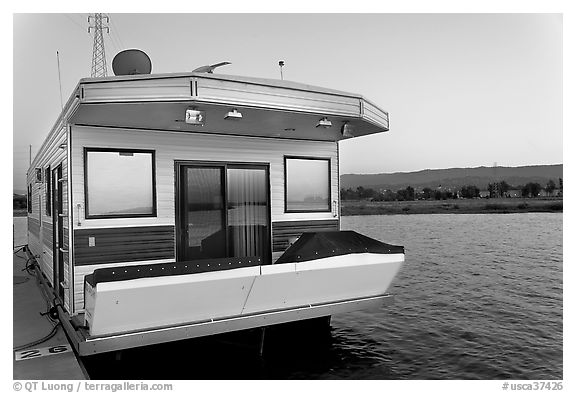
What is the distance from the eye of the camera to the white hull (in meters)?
4.09

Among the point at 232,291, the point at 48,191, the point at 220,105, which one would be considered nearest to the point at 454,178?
the point at 232,291

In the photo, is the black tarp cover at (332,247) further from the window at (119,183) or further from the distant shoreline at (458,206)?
the distant shoreline at (458,206)

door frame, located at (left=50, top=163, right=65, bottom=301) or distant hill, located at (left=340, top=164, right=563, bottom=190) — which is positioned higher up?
distant hill, located at (left=340, top=164, right=563, bottom=190)

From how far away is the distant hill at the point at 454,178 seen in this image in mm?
8969

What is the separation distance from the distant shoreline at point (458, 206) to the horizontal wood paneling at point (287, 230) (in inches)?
81.8

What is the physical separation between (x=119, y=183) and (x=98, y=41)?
196cm

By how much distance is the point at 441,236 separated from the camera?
54.5ft

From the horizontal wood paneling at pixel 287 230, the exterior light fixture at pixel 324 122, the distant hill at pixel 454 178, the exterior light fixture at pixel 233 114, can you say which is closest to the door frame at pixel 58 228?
the exterior light fixture at pixel 233 114

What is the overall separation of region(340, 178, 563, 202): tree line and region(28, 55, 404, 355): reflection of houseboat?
2.06 m

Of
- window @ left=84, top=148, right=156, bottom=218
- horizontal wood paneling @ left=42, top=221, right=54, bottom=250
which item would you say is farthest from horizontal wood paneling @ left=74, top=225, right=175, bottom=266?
horizontal wood paneling @ left=42, top=221, right=54, bottom=250

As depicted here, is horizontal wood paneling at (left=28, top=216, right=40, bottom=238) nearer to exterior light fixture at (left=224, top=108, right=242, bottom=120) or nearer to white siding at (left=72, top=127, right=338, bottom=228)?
white siding at (left=72, top=127, right=338, bottom=228)

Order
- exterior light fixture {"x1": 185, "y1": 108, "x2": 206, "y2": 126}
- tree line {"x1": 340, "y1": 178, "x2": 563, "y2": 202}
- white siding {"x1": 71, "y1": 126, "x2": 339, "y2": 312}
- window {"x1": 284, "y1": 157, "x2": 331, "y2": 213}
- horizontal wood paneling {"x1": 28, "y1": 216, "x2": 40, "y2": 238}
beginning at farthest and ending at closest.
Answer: horizontal wood paneling {"x1": 28, "y1": 216, "x2": 40, "y2": 238} < tree line {"x1": 340, "y1": 178, "x2": 563, "y2": 202} < window {"x1": 284, "y1": 157, "x2": 331, "y2": 213} < white siding {"x1": 71, "y1": 126, "x2": 339, "y2": 312} < exterior light fixture {"x1": 185, "y1": 108, "x2": 206, "y2": 126}

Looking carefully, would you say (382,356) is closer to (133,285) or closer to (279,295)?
(279,295)
